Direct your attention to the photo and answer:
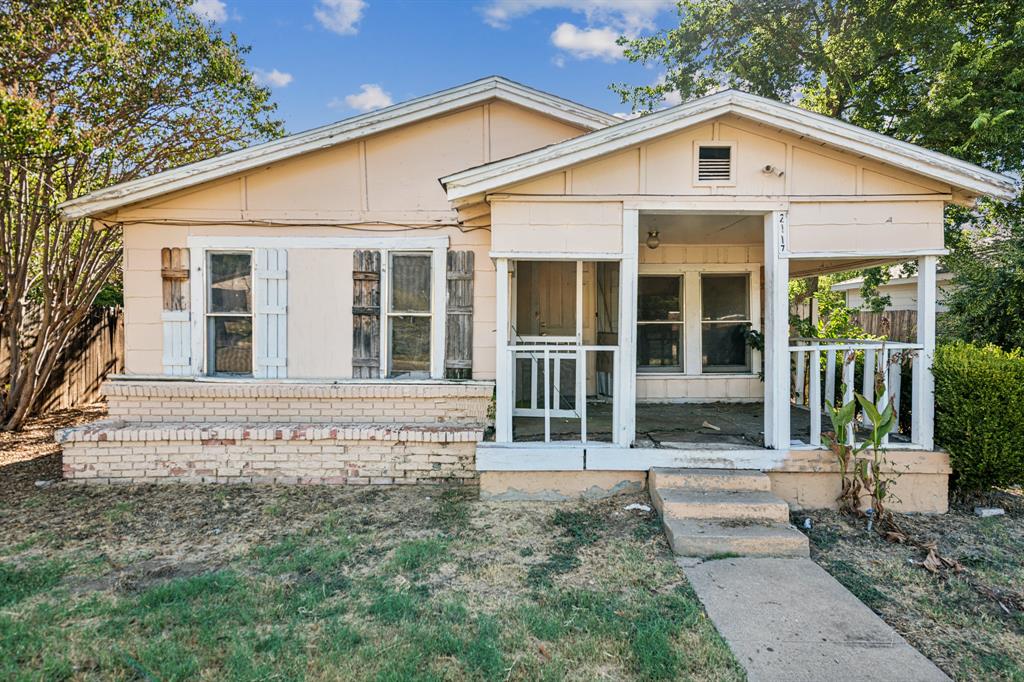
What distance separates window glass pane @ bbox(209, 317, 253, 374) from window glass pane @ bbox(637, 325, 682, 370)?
4978 mm

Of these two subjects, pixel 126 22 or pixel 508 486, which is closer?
pixel 508 486

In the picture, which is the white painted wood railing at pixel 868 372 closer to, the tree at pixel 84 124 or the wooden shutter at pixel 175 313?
the wooden shutter at pixel 175 313

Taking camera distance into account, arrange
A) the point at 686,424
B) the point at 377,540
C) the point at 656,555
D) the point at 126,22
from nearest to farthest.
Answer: the point at 656,555
the point at 377,540
the point at 686,424
the point at 126,22

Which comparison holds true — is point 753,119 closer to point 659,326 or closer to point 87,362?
point 659,326

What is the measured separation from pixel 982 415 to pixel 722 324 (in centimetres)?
322

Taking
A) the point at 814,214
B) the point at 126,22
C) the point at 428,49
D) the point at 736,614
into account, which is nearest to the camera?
the point at 736,614

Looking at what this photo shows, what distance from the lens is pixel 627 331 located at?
4781 mm

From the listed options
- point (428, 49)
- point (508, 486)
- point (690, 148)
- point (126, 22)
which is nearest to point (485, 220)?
point (690, 148)

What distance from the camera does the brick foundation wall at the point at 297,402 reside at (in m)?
6.00

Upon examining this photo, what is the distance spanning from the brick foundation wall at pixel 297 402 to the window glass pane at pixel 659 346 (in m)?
2.59

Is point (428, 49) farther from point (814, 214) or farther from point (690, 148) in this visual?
point (814, 214)

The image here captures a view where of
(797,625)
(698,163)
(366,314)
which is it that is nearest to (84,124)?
(366,314)

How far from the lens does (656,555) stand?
3820 mm

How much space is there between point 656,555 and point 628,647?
1168mm
